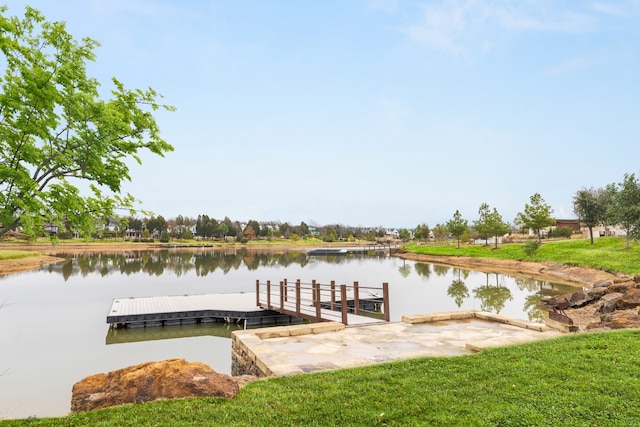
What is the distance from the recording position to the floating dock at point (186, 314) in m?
14.2

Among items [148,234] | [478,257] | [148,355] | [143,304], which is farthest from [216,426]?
[148,234]

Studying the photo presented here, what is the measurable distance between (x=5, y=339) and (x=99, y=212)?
1049 cm

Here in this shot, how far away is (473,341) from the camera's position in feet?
25.8

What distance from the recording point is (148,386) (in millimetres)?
5070

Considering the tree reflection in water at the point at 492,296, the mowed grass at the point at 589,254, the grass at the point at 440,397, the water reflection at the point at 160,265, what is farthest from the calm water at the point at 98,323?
the mowed grass at the point at 589,254

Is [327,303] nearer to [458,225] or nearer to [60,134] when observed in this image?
[60,134]

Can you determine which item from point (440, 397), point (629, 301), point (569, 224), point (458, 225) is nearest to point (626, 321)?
point (629, 301)

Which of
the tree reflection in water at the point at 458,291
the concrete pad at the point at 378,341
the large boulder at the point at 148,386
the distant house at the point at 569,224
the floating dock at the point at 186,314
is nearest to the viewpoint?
the large boulder at the point at 148,386

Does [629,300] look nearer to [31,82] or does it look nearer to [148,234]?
[31,82]

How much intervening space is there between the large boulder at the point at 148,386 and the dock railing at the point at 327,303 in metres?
5.72

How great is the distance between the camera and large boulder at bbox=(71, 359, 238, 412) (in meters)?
4.89

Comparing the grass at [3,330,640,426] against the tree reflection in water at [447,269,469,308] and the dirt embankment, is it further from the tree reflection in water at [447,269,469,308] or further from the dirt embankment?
the dirt embankment

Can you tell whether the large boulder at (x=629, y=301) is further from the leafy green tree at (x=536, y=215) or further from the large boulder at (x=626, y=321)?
the leafy green tree at (x=536, y=215)

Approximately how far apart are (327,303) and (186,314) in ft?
18.3
